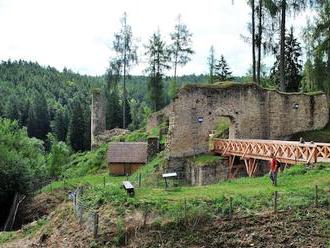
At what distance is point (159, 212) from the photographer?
579 inches

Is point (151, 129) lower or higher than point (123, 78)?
lower

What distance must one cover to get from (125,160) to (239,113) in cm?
722

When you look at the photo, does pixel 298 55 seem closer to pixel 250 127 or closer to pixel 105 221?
pixel 250 127

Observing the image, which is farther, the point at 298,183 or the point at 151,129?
the point at 151,129

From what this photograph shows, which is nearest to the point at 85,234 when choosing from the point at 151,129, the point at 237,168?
the point at 237,168

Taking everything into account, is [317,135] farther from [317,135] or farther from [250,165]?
[250,165]

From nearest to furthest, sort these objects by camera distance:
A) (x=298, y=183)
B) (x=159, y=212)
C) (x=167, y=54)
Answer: (x=159, y=212), (x=298, y=183), (x=167, y=54)

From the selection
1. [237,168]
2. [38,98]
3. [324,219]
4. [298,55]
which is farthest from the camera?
[38,98]

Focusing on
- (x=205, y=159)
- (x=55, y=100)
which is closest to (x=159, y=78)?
(x=205, y=159)

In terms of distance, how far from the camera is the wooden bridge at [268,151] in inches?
734

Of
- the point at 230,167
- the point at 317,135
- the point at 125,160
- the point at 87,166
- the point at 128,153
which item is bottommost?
the point at 87,166

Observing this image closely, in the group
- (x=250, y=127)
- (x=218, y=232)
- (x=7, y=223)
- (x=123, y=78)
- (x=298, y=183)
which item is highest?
(x=123, y=78)

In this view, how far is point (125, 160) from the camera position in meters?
29.7

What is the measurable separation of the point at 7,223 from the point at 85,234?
37.7ft
